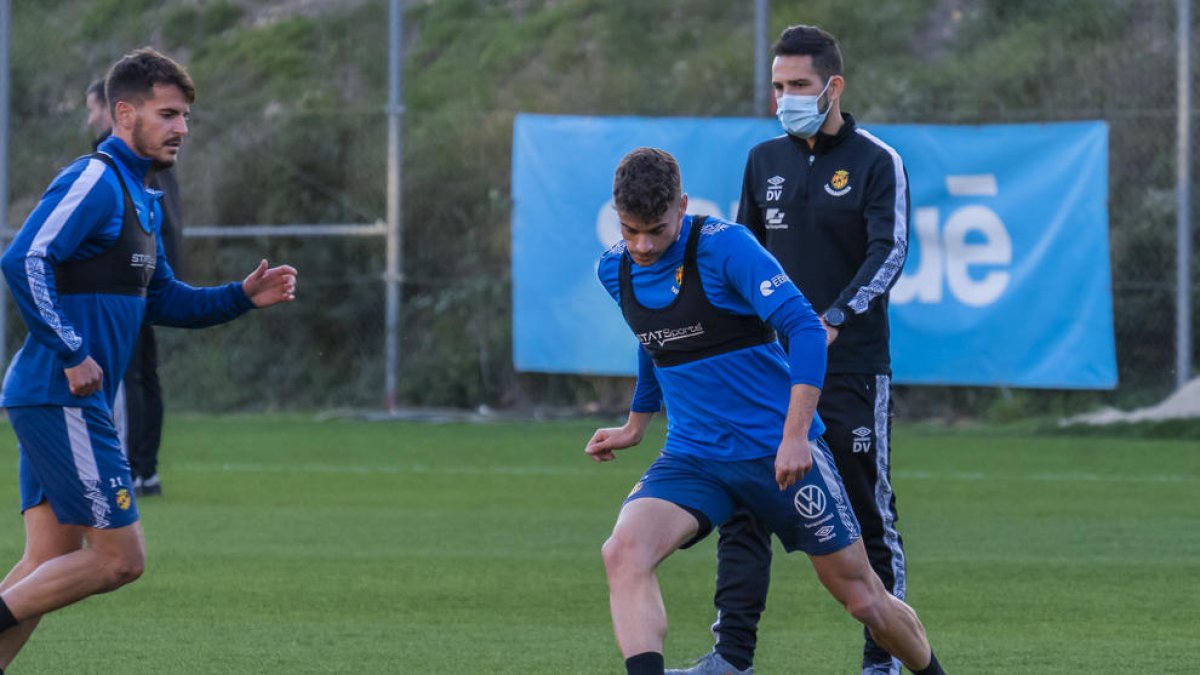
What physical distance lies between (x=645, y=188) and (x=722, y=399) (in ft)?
2.22

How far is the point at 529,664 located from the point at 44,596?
5.82 feet

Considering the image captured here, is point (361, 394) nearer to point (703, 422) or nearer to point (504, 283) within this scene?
point (504, 283)

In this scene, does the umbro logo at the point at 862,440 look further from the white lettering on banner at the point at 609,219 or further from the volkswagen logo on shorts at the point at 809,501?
the white lettering on banner at the point at 609,219

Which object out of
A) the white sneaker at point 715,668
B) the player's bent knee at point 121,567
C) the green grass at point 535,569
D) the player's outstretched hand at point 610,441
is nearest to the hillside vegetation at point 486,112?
the green grass at point 535,569

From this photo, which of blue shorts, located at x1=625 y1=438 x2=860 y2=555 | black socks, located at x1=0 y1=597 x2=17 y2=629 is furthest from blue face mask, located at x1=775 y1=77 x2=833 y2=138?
black socks, located at x1=0 y1=597 x2=17 y2=629

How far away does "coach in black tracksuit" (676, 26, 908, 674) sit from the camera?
6578mm

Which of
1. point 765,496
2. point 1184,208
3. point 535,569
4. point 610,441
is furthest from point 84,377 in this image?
point 1184,208

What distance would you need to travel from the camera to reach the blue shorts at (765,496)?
18.4 ft

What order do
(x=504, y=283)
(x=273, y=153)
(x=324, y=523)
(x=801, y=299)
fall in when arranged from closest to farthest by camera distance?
(x=801, y=299), (x=324, y=523), (x=504, y=283), (x=273, y=153)

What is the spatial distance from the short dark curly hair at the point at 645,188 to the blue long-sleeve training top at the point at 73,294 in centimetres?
160

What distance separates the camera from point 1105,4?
61.0 ft

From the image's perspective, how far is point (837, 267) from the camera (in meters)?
6.73

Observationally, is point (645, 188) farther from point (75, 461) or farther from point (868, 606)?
point (75, 461)

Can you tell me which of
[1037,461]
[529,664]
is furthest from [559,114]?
→ [529,664]
